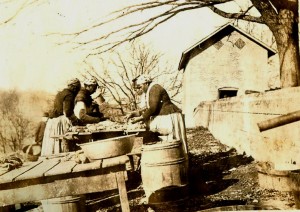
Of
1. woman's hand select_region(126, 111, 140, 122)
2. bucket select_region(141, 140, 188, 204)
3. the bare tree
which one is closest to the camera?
bucket select_region(141, 140, 188, 204)

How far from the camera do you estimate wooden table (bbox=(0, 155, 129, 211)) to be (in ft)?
6.58

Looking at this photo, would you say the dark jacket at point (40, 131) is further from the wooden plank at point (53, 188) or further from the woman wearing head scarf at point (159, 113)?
the wooden plank at point (53, 188)

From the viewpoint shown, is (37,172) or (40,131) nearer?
(37,172)

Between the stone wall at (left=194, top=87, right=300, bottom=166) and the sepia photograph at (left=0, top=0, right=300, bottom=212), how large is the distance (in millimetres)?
14

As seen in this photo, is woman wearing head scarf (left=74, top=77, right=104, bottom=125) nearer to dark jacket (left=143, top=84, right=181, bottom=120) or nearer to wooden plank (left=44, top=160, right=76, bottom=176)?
dark jacket (left=143, top=84, right=181, bottom=120)

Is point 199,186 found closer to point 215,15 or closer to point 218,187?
point 218,187

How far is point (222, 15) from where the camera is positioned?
3932mm

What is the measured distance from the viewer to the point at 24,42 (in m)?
2.93

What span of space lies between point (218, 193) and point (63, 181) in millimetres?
1663

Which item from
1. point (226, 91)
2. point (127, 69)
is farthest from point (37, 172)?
point (226, 91)

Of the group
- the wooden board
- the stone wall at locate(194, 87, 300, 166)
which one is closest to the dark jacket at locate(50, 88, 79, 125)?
the wooden board

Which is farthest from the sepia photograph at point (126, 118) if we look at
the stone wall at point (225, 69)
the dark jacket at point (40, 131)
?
the stone wall at point (225, 69)

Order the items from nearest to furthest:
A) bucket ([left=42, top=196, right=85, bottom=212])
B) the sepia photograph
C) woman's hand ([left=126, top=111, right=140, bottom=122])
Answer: the sepia photograph < bucket ([left=42, top=196, right=85, bottom=212]) < woman's hand ([left=126, top=111, right=140, bottom=122])

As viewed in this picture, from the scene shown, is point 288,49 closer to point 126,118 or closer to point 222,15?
point 222,15
